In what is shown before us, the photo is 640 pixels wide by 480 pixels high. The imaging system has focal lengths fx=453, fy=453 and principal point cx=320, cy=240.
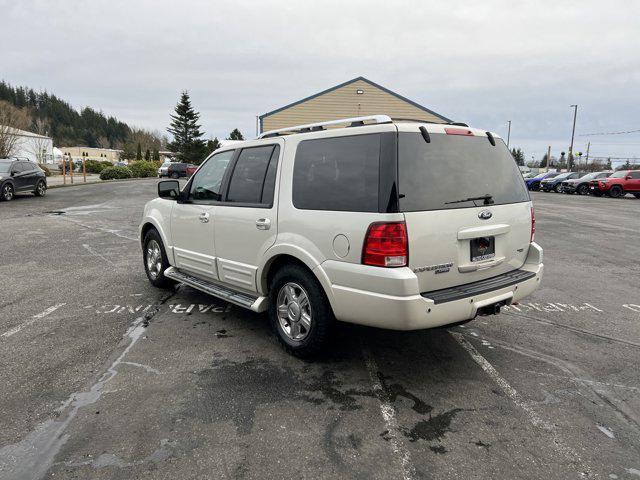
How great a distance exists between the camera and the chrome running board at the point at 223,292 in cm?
410

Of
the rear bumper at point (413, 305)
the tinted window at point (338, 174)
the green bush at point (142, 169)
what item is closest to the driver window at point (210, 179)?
the tinted window at point (338, 174)

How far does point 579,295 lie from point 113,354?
5620mm

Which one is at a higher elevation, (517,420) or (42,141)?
(42,141)

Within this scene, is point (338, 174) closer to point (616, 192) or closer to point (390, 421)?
point (390, 421)

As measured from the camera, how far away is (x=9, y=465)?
2.47 m

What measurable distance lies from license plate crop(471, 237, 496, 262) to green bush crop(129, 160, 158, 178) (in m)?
43.5

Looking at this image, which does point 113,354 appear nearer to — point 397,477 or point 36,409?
point 36,409

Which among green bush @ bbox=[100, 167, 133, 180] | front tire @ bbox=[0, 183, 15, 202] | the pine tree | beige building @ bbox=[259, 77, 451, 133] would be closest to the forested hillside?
the pine tree

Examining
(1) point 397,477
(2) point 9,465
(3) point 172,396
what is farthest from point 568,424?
(2) point 9,465

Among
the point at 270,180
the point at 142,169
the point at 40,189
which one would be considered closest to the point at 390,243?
the point at 270,180

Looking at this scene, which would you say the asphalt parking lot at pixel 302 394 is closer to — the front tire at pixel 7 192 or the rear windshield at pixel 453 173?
the rear windshield at pixel 453 173

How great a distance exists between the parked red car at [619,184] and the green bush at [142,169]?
37.8 meters

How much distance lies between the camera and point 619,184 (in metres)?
27.1

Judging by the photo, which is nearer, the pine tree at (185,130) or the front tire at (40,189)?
the front tire at (40,189)
